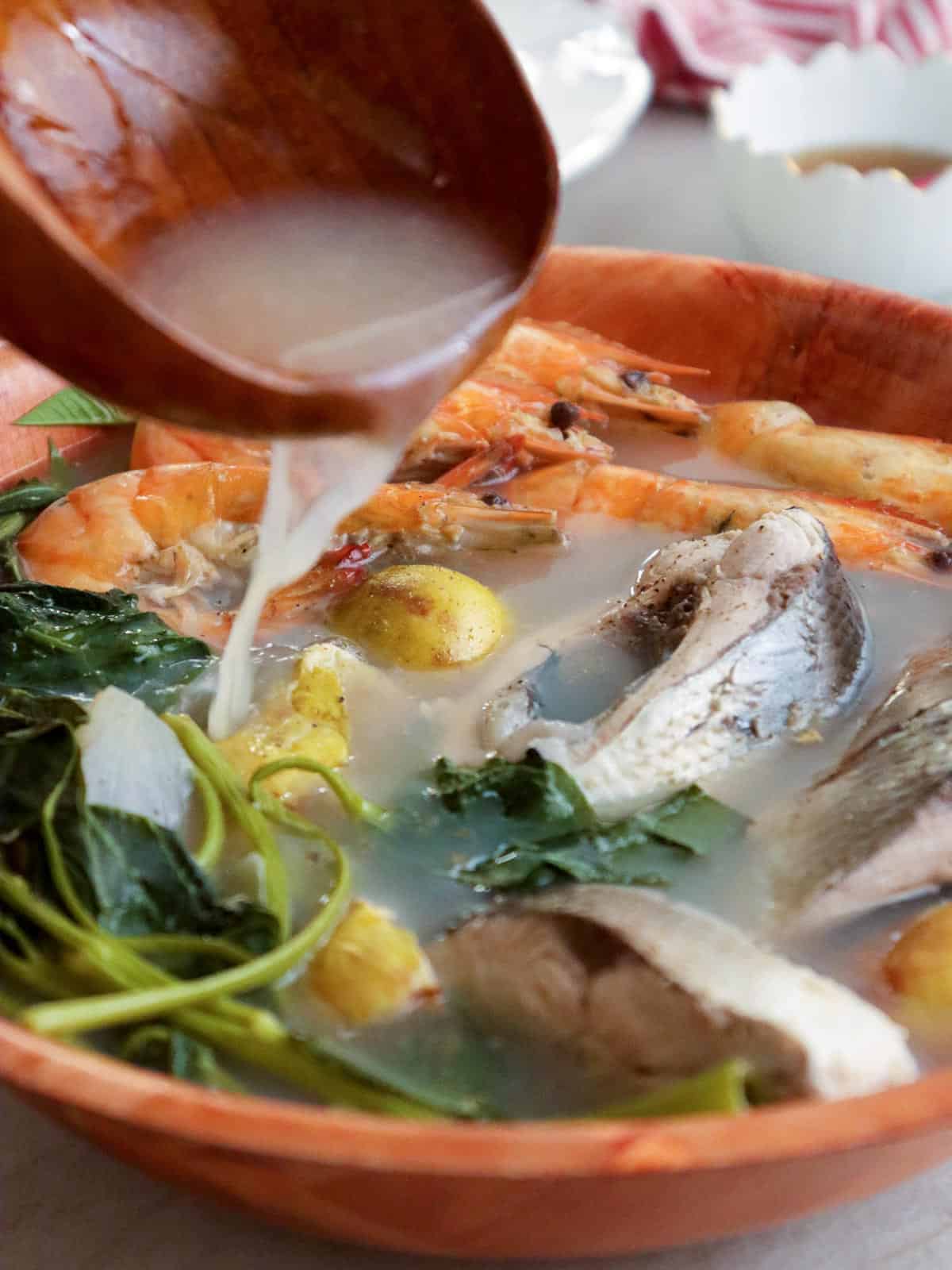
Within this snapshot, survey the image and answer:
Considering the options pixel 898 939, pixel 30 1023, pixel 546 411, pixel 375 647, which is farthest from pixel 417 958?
pixel 546 411

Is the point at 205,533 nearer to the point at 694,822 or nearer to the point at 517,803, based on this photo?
the point at 517,803

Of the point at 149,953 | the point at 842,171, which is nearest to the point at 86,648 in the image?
the point at 149,953

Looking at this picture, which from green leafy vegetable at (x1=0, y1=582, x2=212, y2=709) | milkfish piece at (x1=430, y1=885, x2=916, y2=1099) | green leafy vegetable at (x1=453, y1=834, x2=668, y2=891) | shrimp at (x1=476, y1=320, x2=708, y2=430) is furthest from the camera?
shrimp at (x1=476, y1=320, x2=708, y2=430)

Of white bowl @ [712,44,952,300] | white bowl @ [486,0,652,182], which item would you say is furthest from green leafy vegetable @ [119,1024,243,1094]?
white bowl @ [486,0,652,182]

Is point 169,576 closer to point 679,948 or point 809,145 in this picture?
point 679,948

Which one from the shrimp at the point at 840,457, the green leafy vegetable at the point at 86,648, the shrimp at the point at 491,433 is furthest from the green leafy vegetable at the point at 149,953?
the shrimp at the point at 840,457

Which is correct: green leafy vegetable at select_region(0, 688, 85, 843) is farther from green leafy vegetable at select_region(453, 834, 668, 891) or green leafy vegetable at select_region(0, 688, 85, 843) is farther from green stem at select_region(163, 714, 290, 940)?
green leafy vegetable at select_region(453, 834, 668, 891)
